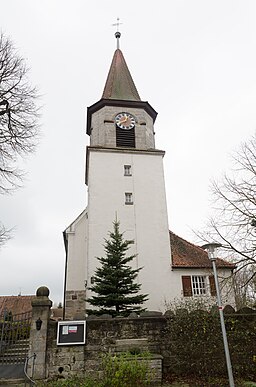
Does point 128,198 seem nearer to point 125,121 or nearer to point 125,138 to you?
point 125,138

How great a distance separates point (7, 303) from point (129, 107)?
27195mm

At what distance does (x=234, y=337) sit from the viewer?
31.6ft

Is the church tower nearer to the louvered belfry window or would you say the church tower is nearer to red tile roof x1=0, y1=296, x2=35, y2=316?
the louvered belfry window

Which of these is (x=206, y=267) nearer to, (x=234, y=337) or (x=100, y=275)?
(x=100, y=275)

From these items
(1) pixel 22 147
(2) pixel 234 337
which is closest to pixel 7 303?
(1) pixel 22 147

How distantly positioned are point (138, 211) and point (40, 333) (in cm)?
1067

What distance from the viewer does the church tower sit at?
18.1 m

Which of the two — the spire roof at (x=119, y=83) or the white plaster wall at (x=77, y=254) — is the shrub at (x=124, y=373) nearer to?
the white plaster wall at (x=77, y=254)

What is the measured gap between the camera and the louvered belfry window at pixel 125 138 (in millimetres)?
21781

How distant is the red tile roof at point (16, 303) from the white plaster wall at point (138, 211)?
21.7 meters

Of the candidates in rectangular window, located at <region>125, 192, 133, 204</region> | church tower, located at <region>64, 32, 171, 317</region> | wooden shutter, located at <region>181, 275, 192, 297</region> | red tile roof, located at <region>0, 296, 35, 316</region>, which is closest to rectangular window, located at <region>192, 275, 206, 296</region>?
wooden shutter, located at <region>181, 275, 192, 297</region>

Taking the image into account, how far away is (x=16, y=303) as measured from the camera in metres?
37.4

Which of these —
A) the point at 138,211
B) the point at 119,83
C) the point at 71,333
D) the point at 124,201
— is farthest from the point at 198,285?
the point at 119,83

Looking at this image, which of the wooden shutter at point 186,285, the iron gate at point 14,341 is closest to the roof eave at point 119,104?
the wooden shutter at point 186,285
